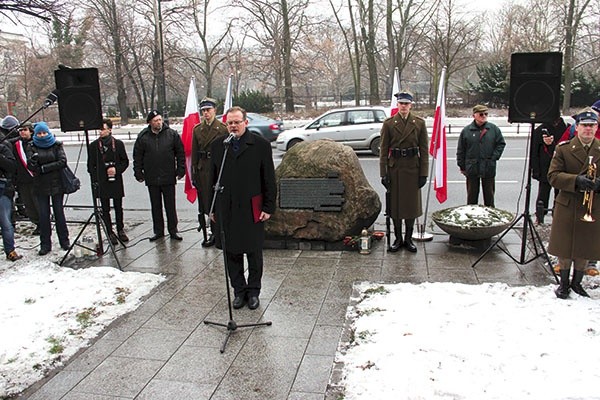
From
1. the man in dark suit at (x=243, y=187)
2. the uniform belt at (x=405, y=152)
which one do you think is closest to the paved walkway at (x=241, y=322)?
the man in dark suit at (x=243, y=187)

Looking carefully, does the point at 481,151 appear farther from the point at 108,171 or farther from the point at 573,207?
the point at 108,171

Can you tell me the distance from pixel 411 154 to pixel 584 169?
2386 mm

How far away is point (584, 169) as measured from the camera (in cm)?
526

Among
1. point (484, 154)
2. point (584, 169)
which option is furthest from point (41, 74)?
point (584, 169)

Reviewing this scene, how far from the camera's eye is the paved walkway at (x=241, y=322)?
163 inches

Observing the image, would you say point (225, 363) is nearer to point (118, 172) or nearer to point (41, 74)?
point (118, 172)

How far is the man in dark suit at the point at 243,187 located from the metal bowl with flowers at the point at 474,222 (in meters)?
2.97

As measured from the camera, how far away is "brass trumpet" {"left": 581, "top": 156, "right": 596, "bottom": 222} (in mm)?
5154

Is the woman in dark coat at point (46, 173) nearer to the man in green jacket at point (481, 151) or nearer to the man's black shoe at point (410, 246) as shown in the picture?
the man's black shoe at point (410, 246)

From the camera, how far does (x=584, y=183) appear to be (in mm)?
5078

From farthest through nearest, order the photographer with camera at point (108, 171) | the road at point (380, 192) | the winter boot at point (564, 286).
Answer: the road at point (380, 192)
the photographer with camera at point (108, 171)
the winter boot at point (564, 286)

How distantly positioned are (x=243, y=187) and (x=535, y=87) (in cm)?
364

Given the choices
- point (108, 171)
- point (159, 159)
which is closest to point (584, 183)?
point (159, 159)

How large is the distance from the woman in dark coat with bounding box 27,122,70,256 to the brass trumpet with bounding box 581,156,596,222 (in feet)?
21.3
